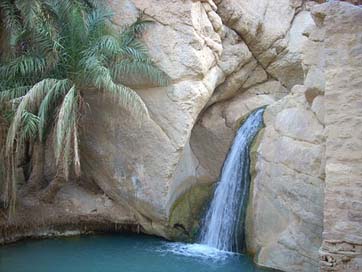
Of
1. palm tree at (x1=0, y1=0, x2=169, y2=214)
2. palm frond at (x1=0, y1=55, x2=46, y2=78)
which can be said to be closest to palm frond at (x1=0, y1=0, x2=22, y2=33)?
palm tree at (x1=0, y1=0, x2=169, y2=214)

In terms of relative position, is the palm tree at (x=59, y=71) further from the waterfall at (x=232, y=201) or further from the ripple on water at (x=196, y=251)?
the ripple on water at (x=196, y=251)

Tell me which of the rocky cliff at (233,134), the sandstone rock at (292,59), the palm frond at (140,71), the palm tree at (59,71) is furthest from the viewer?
the sandstone rock at (292,59)

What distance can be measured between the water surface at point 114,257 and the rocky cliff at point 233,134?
526 millimetres

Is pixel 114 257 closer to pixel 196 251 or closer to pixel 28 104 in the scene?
pixel 196 251

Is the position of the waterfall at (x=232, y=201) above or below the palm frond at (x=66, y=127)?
below

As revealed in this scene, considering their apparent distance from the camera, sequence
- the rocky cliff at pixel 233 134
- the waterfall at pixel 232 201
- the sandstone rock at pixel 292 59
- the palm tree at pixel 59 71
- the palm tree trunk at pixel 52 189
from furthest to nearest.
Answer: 1. the sandstone rock at pixel 292 59
2. the waterfall at pixel 232 201
3. the palm tree trunk at pixel 52 189
4. the palm tree at pixel 59 71
5. the rocky cliff at pixel 233 134

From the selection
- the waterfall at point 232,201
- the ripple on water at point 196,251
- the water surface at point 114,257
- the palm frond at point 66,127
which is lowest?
the water surface at point 114,257

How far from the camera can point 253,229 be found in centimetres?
1133

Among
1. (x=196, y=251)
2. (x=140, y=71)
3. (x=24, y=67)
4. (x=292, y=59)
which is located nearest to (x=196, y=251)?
(x=196, y=251)

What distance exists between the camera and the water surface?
1048 centimetres

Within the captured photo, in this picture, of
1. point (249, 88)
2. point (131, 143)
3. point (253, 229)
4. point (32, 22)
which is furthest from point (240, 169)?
point (32, 22)

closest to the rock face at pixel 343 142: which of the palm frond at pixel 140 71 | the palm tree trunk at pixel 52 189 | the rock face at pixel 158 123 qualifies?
the rock face at pixel 158 123

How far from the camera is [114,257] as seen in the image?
1123 centimetres

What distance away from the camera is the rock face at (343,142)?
7129mm
